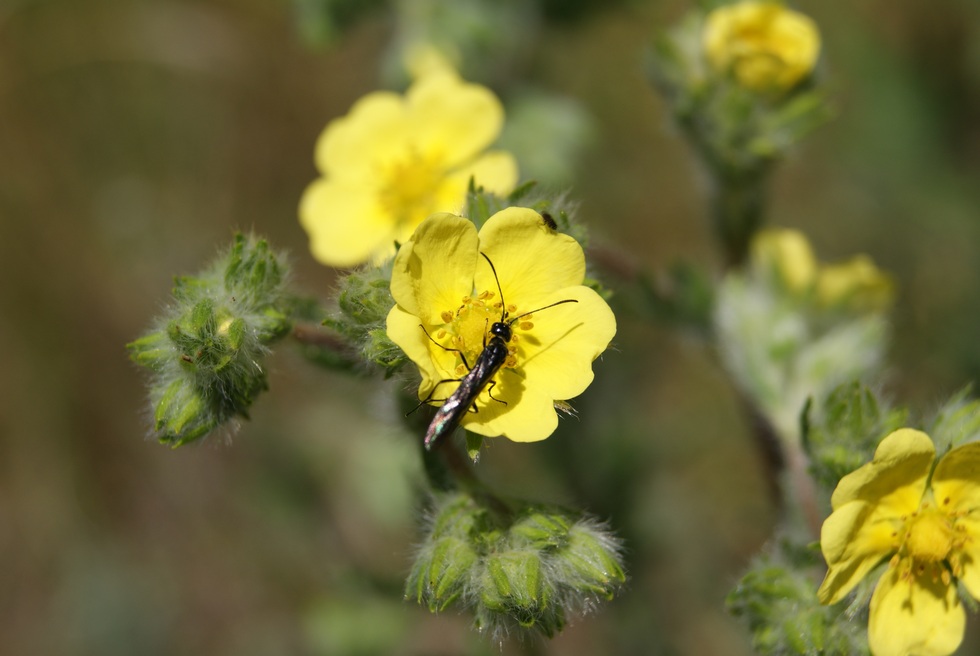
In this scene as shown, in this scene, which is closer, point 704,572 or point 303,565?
point 704,572

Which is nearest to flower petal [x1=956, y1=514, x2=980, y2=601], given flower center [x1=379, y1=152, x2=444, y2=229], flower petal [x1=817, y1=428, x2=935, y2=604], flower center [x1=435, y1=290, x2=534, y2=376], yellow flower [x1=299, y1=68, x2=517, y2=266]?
flower petal [x1=817, y1=428, x2=935, y2=604]

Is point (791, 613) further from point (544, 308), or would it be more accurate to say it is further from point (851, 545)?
point (544, 308)

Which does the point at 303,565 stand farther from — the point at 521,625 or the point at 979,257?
the point at 979,257

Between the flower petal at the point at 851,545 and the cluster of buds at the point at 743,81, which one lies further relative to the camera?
the cluster of buds at the point at 743,81

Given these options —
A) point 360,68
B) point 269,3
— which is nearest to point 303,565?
point 360,68

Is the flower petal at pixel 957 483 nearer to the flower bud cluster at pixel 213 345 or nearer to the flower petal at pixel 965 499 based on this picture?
the flower petal at pixel 965 499

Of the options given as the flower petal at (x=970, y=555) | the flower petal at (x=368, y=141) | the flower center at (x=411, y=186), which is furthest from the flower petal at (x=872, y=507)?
the flower petal at (x=368, y=141)
